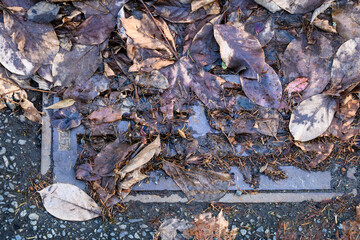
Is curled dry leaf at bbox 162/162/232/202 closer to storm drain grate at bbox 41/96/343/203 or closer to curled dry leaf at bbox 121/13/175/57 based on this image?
storm drain grate at bbox 41/96/343/203

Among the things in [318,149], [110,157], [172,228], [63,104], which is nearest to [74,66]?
[63,104]

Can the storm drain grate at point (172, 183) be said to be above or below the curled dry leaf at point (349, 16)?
below

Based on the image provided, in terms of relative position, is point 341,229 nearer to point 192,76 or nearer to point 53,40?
point 192,76

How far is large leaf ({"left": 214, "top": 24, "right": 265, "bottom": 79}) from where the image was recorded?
2.04 meters

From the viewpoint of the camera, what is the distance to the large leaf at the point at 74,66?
2037 millimetres

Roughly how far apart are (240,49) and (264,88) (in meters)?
0.29

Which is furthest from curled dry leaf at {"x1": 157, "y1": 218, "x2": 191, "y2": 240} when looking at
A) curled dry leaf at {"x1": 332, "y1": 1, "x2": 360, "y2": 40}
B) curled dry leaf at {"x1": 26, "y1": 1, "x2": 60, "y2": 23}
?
curled dry leaf at {"x1": 332, "y1": 1, "x2": 360, "y2": 40}

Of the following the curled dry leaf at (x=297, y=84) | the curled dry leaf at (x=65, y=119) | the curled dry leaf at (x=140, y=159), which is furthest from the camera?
the curled dry leaf at (x=297, y=84)

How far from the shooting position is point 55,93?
6.75 feet

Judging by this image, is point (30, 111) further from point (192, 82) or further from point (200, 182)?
point (200, 182)

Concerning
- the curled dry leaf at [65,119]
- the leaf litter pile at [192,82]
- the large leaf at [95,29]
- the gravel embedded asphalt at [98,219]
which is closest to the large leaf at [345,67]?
the leaf litter pile at [192,82]

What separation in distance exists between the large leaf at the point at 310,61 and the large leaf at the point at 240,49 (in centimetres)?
23

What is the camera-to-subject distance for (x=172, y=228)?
2.01m

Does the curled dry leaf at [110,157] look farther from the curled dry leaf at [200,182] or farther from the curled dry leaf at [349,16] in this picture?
the curled dry leaf at [349,16]
